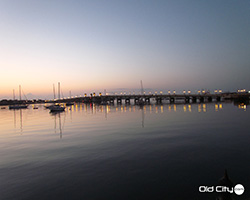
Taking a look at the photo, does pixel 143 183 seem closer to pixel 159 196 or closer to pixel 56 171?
pixel 159 196

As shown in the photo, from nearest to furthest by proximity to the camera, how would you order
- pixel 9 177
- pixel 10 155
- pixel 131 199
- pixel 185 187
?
1. pixel 131 199
2. pixel 185 187
3. pixel 9 177
4. pixel 10 155

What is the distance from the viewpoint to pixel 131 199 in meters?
9.38

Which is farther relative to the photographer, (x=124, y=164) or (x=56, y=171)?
(x=124, y=164)

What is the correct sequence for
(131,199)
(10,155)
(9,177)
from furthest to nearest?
(10,155)
(9,177)
(131,199)

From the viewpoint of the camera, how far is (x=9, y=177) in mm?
12656

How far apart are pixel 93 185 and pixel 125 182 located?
6.62 ft

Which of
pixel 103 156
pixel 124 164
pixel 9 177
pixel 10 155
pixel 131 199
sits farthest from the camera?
pixel 10 155

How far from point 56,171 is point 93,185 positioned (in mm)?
4078

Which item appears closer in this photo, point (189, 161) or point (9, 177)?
point (9, 177)

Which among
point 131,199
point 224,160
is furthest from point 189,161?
point 131,199

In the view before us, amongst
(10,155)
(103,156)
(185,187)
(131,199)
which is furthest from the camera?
(10,155)

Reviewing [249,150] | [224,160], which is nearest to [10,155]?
[224,160]

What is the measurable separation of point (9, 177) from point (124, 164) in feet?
27.8

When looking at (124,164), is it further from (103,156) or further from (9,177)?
(9,177)
